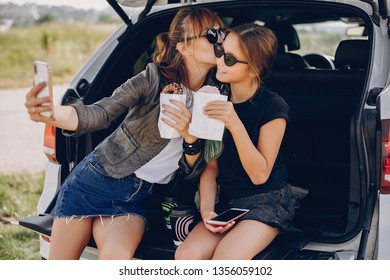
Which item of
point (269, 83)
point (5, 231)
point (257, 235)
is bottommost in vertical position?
point (5, 231)

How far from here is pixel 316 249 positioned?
8.34ft

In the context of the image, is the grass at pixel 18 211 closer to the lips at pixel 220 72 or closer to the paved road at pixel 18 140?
the paved road at pixel 18 140

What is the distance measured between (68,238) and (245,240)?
0.73 m

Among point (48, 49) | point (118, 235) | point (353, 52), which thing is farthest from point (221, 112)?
point (48, 49)

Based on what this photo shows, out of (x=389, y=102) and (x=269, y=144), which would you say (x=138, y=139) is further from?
(x=389, y=102)

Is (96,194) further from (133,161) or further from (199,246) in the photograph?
(199,246)

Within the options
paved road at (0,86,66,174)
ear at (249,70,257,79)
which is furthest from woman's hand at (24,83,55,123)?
paved road at (0,86,66,174)

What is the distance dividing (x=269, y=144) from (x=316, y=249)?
46cm

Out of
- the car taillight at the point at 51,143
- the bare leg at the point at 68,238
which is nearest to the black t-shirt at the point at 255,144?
the bare leg at the point at 68,238

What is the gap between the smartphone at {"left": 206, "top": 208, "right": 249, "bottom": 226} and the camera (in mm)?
2513

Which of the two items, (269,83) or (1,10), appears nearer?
(269,83)

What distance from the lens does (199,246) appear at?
2506mm

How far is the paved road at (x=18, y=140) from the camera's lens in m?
6.08
